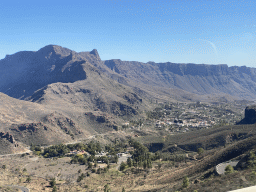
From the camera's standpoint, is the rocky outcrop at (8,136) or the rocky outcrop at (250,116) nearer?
the rocky outcrop at (8,136)

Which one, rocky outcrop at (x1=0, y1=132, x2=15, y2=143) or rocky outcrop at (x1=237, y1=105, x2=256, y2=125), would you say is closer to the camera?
rocky outcrop at (x1=0, y1=132, x2=15, y2=143)

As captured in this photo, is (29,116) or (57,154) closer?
(57,154)

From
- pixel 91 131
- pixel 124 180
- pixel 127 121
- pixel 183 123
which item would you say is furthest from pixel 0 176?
pixel 183 123

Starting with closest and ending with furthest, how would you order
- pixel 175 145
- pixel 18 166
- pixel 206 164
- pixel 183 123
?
pixel 206 164 → pixel 18 166 → pixel 175 145 → pixel 183 123

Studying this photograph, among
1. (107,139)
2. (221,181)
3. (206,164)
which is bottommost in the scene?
(107,139)

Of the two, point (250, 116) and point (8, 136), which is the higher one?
point (8, 136)

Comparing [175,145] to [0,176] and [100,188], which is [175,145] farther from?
[0,176]

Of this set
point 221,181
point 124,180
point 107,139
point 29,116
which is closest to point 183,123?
point 107,139

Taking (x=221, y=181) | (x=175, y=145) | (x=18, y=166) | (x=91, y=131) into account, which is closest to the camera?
(x=221, y=181)

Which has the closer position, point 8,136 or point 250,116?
point 8,136

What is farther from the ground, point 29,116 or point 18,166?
point 29,116
